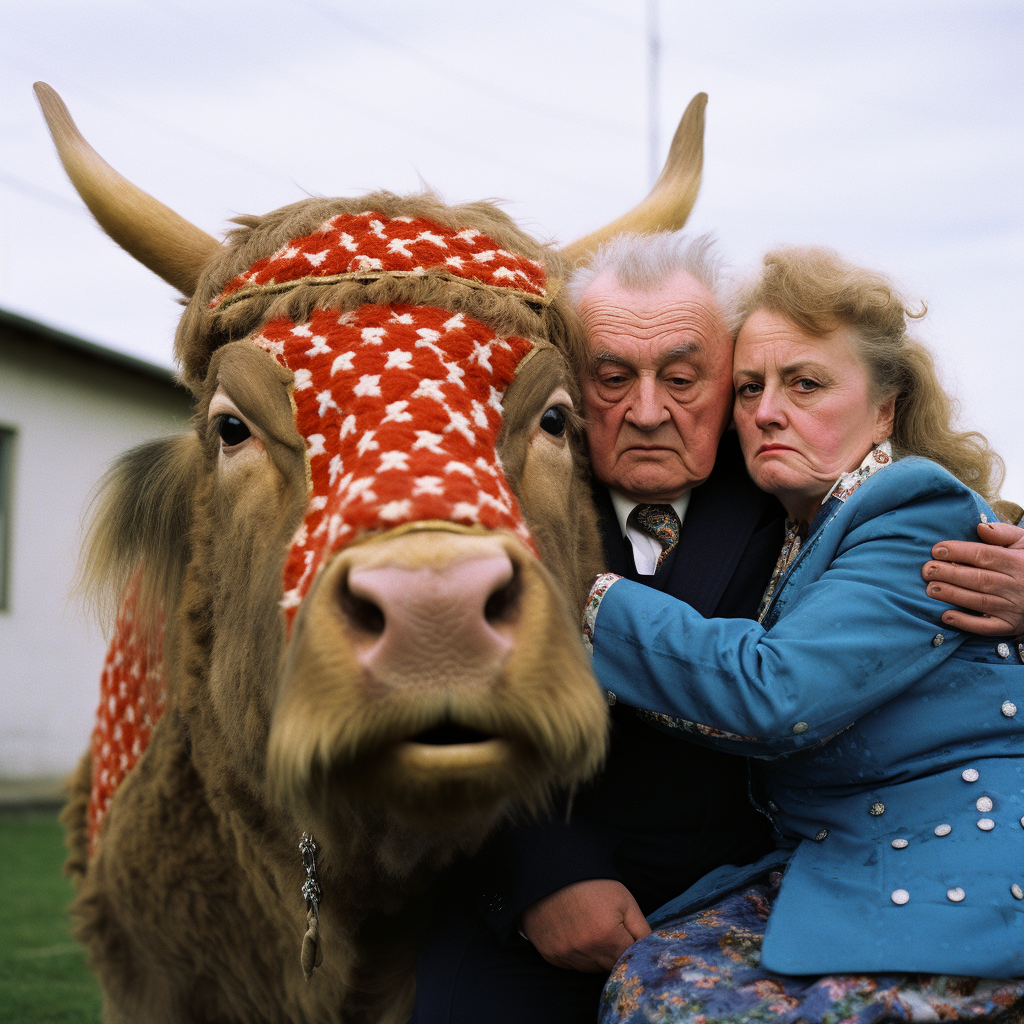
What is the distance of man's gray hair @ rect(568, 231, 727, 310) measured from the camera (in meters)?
2.62

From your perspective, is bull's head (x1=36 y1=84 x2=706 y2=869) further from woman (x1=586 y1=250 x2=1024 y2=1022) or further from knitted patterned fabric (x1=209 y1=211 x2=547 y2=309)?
woman (x1=586 y1=250 x2=1024 y2=1022)

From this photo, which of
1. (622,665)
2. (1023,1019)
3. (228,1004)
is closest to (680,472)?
(622,665)

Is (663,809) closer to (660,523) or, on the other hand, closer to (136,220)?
(660,523)

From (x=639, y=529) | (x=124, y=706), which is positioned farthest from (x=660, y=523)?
(x=124, y=706)

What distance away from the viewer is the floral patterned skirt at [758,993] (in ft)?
6.09

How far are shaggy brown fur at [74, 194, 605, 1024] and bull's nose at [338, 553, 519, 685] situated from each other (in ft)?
0.08

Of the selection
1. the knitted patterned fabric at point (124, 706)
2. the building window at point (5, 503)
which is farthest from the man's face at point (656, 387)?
the building window at point (5, 503)

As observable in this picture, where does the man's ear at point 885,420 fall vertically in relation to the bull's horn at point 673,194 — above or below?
below

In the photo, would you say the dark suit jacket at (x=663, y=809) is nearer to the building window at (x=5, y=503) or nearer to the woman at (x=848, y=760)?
the woman at (x=848, y=760)

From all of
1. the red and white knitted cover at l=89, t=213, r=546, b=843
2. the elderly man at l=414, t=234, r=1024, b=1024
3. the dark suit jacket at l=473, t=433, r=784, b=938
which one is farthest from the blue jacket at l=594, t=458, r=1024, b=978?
the red and white knitted cover at l=89, t=213, r=546, b=843

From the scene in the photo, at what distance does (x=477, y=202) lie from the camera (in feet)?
9.02

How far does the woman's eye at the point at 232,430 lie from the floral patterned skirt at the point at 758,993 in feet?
4.26

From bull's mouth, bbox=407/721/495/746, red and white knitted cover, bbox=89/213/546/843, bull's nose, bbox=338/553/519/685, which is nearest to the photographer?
bull's nose, bbox=338/553/519/685

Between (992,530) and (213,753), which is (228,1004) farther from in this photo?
(992,530)
